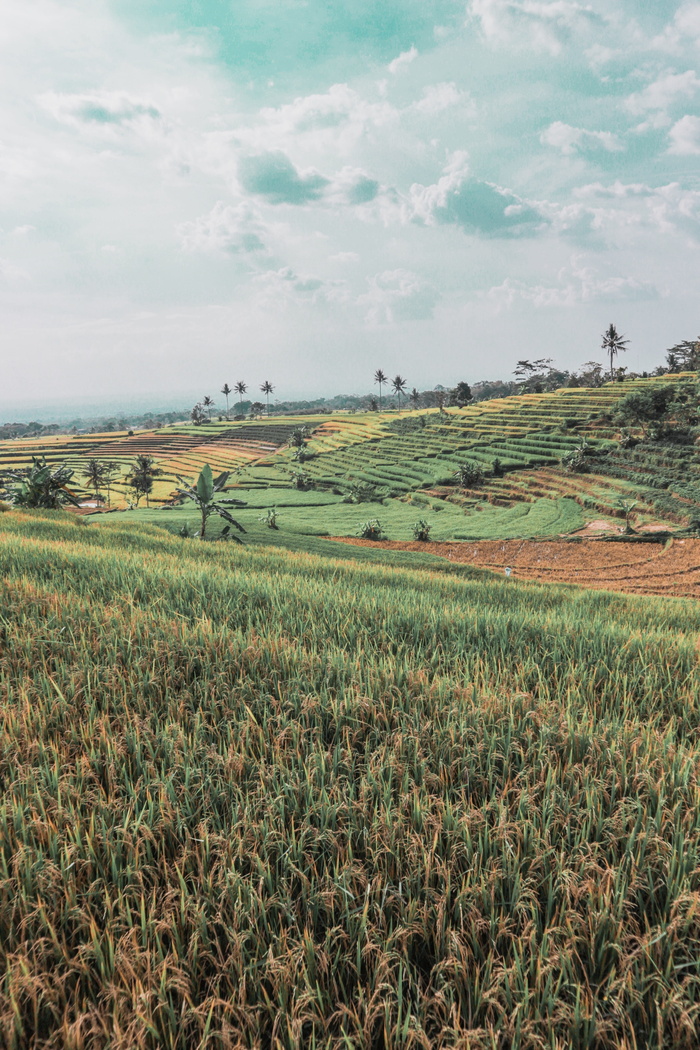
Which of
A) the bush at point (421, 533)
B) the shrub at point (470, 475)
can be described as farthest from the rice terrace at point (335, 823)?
the shrub at point (470, 475)

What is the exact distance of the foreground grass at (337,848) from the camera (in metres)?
1.53

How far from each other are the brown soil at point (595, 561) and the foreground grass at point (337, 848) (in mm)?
24468

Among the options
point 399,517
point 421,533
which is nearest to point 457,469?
point 399,517

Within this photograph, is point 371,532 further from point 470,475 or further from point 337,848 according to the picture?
point 337,848

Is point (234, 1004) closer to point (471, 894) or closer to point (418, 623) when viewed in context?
point (471, 894)

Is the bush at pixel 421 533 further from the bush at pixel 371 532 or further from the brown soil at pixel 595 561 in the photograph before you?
the bush at pixel 371 532

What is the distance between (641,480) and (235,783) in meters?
51.9

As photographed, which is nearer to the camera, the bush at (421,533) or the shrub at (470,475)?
the bush at (421,533)

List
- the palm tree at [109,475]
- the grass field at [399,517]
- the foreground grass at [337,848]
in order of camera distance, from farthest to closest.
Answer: the palm tree at [109,475]
the grass field at [399,517]
the foreground grass at [337,848]

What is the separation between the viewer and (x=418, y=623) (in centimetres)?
471

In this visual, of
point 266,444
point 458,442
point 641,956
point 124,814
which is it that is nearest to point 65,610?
point 124,814

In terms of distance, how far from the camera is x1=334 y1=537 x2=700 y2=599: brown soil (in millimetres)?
28000

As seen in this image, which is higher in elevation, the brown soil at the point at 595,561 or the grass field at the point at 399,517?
the grass field at the point at 399,517

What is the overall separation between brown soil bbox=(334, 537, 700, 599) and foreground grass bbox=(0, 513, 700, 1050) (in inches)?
963
